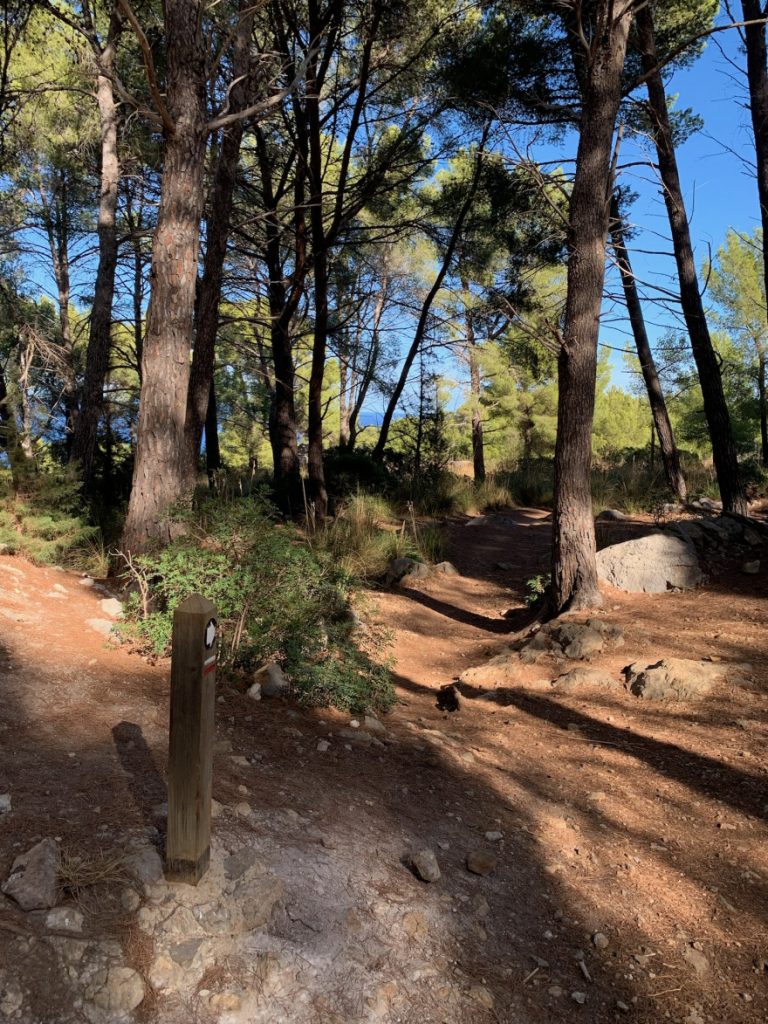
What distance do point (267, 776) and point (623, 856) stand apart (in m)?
1.66

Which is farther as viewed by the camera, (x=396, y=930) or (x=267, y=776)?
(x=267, y=776)

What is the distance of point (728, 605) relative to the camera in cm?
633

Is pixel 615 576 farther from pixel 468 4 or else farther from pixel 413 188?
pixel 413 188

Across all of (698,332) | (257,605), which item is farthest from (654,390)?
(257,605)

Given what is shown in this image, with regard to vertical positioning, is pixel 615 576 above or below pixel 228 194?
below

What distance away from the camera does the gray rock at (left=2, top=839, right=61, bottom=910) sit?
205 cm

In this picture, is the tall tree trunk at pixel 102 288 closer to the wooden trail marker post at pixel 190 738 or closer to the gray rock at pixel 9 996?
the wooden trail marker post at pixel 190 738

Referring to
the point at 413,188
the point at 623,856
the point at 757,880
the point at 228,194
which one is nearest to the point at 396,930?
the point at 623,856

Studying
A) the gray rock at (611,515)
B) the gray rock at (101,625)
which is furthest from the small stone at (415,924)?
the gray rock at (611,515)

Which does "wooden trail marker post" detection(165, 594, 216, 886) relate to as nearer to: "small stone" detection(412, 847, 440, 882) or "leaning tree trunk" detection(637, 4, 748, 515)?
"small stone" detection(412, 847, 440, 882)

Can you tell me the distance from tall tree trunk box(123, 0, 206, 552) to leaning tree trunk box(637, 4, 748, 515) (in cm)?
646

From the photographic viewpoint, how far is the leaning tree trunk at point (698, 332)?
31.0 feet

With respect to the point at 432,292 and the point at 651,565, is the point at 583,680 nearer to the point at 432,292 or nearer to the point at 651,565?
the point at 651,565

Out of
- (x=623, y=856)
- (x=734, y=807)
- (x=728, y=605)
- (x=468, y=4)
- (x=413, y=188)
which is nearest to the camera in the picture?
(x=623, y=856)
